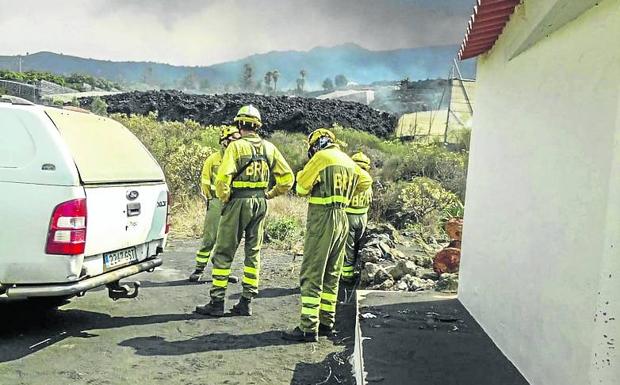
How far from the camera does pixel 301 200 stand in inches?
589

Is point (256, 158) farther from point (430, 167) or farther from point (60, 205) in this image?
point (430, 167)

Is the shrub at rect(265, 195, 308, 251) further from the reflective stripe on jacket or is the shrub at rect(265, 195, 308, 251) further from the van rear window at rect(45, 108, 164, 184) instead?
the van rear window at rect(45, 108, 164, 184)

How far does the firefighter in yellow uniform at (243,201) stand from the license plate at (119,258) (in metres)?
0.88

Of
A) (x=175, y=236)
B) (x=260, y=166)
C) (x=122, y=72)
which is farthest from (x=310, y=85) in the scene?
(x=260, y=166)

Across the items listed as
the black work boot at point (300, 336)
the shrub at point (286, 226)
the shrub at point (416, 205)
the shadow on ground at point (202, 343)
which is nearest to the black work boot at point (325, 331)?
the black work boot at point (300, 336)

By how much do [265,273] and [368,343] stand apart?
165 inches

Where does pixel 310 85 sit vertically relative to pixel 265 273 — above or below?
above

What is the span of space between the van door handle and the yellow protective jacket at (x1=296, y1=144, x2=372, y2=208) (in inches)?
60.5

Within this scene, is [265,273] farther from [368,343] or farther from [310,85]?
[310,85]

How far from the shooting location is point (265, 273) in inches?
332

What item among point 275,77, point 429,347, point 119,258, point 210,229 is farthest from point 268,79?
point 429,347

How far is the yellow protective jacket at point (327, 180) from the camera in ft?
17.5

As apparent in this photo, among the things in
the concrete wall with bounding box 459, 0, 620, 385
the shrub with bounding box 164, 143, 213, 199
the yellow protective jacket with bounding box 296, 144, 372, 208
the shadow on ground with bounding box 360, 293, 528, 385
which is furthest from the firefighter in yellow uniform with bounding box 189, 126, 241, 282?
the shrub with bounding box 164, 143, 213, 199

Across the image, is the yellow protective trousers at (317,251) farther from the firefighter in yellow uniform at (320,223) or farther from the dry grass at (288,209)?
the dry grass at (288,209)
